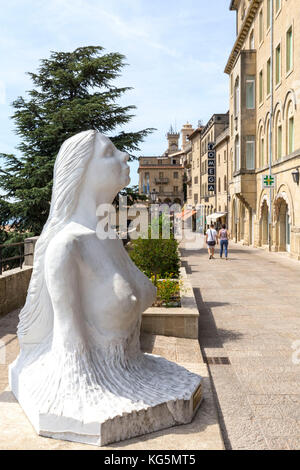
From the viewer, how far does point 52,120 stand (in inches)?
669

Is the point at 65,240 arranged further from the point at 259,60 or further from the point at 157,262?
the point at 259,60

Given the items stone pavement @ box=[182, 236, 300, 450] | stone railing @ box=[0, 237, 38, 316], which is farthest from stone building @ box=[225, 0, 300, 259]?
stone railing @ box=[0, 237, 38, 316]

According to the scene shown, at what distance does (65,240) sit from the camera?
270cm

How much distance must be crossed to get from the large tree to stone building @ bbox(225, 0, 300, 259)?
6278 mm

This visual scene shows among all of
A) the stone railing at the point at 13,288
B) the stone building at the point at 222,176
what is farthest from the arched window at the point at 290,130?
the stone building at the point at 222,176

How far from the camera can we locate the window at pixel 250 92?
24766mm

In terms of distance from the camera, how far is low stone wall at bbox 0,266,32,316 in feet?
24.4

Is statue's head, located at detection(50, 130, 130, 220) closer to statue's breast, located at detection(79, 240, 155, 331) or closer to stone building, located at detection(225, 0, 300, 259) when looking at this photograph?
statue's breast, located at detection(79, 240, 155, 331)

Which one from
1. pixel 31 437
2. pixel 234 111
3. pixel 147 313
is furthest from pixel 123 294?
pixel 234 111

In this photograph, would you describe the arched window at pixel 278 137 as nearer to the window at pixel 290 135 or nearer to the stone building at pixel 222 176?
the window at pixel 290 135

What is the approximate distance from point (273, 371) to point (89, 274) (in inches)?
120

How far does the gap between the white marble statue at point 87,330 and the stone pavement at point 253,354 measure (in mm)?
778

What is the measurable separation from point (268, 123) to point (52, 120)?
11.0m

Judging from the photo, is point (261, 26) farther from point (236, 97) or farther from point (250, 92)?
point (236, 97)
